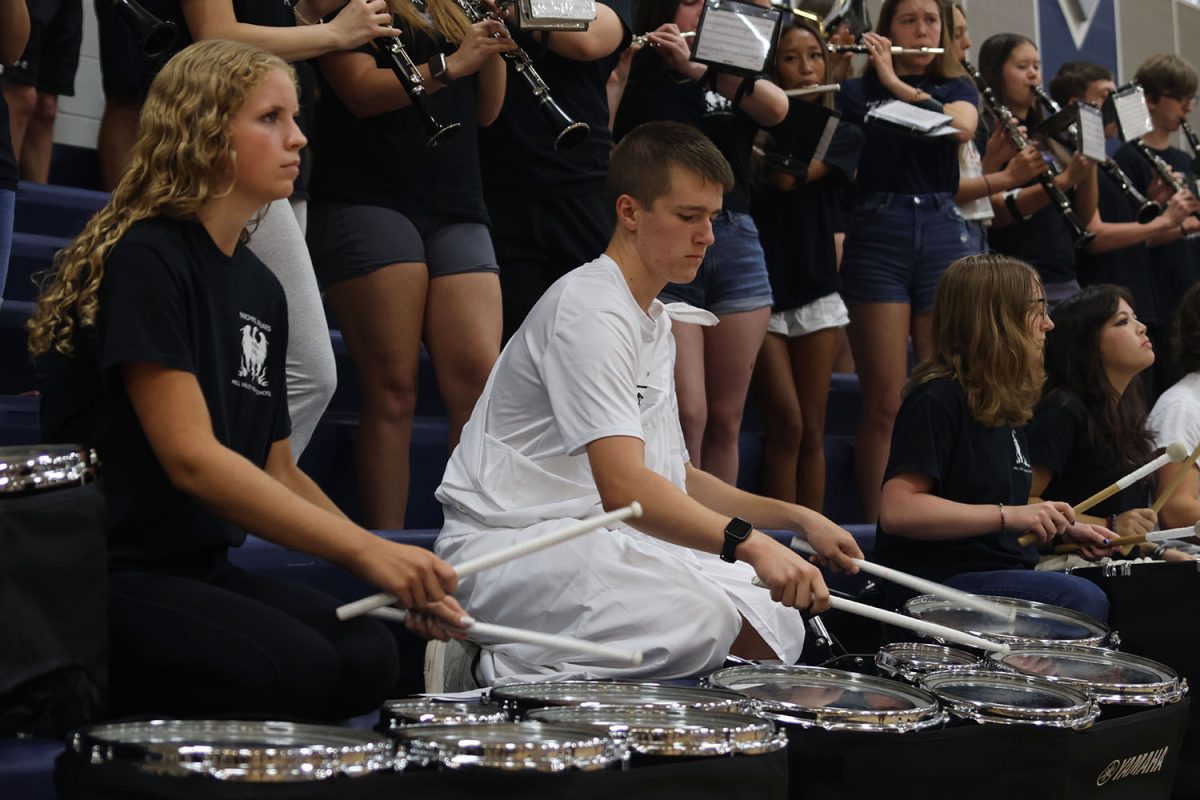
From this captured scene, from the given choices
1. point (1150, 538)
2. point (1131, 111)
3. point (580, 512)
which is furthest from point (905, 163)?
point (580, 512)

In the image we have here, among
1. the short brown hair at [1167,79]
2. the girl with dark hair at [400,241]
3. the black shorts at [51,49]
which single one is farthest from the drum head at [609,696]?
the short brown hair at [1167,79]

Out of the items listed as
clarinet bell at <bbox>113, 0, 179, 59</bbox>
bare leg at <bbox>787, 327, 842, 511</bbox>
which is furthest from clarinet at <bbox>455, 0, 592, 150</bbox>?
bare leg at <bbox>787, 327, 842, 511</bbox>

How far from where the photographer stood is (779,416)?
161 inches

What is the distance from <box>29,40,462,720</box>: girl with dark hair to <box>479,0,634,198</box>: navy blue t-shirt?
1274 mm

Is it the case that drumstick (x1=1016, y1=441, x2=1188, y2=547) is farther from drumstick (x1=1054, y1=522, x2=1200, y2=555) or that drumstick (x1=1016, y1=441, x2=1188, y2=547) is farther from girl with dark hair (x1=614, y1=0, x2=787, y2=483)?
girl with dark hair (x1=614, y1=0, x2=787, y2=483)

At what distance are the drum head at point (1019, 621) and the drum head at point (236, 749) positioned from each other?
1.32 m

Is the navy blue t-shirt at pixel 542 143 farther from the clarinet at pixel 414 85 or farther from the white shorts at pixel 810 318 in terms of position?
the white shorts at pixel 810 318

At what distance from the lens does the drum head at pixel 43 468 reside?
5.65 ft

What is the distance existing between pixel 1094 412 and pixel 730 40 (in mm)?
1289

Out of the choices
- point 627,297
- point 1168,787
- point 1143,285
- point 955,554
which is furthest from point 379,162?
point 1143,285

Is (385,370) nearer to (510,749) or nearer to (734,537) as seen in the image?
(734,537)

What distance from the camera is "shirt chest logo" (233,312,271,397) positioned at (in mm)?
2152

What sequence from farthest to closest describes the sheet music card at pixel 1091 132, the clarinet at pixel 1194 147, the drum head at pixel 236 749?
the clarinet at pixel 1194 147 → the sheet music card at pixel 1091 132 → the drum head at pixel 236 749

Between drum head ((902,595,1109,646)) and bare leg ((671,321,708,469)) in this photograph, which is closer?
drum head ((902,595,1109,646))
